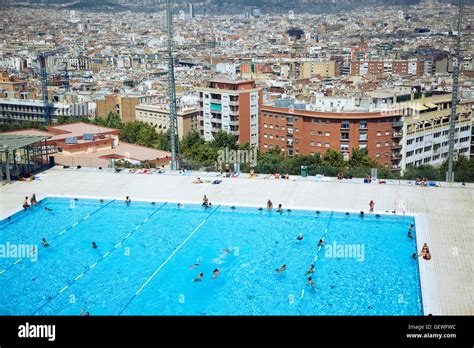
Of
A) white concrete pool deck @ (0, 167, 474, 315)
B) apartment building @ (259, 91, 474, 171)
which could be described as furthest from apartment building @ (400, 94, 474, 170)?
white concrete pool deck @ (0, 167, 474, 315)

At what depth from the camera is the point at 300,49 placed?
113 metres

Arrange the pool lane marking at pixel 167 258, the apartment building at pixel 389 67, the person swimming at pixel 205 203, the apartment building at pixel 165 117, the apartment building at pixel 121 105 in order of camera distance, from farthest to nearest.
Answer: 1. the apartment building at pixel 389 67
2. the apartment building at pixel 121 105
3. the apartment building at pixel 165 117
4. the person swimming at pixel 205 203
5. the pool lane marking at pixel 167 258

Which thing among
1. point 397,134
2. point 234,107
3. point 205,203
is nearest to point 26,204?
point 205,203

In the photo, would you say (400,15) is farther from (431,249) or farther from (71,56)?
(431,249)

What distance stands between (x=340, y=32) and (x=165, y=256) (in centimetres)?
14293

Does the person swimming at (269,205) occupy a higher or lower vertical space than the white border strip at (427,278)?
higher

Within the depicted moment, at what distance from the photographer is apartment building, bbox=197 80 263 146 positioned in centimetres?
3139

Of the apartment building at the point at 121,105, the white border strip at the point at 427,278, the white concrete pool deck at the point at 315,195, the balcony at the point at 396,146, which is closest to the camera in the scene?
the white border strip at the point at 427,278

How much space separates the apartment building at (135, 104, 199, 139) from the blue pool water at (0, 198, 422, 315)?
21530 millimetres

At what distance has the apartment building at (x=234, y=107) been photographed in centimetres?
3139

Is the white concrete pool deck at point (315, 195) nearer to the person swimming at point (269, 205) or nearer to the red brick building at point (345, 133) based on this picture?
the person swimming at point (269, 205)

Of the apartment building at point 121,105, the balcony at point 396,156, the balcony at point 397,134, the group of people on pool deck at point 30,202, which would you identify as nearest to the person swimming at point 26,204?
the group of people on pool deck at point 30,202

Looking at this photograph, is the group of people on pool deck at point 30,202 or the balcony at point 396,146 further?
the balcony at point 396,146

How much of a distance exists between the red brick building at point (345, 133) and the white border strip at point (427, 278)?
1596 centimetres
